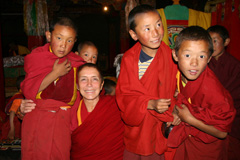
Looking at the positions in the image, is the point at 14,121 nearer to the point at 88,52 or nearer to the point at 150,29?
the point at 88,52

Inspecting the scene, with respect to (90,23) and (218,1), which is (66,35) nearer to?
(218,1)

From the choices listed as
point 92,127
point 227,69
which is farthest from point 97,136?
point 227,69

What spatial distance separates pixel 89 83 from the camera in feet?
5.26

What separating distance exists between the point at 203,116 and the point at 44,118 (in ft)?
3.93

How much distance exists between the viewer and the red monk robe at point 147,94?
1.32 meters

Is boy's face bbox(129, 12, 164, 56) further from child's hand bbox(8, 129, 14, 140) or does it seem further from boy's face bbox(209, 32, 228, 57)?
child's hand bbox(8, 129, 14, 140)

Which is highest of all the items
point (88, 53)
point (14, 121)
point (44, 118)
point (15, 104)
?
point (88, 53)

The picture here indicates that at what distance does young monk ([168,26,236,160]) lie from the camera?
119 centimetres

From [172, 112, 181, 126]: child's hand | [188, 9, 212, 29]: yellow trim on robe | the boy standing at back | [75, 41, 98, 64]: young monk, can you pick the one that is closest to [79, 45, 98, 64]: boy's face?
[75, 41, 98, 64]: young monk

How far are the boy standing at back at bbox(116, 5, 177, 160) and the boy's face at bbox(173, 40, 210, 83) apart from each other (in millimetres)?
153

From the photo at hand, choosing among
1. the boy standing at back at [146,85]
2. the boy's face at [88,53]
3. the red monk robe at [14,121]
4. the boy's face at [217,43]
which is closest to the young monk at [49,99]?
the boy standing at back at [146,85]

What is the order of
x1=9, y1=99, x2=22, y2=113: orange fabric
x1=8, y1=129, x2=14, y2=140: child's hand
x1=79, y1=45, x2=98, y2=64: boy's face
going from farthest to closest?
x1=8, y1=129, x2=14, y2=140: child's hand
x1=9, y1=99, x2=22, y2=113: orange fabric
x1=79, y1=45, x2=98, y2=64: boy's face

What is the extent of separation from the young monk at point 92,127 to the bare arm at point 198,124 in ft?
2.17

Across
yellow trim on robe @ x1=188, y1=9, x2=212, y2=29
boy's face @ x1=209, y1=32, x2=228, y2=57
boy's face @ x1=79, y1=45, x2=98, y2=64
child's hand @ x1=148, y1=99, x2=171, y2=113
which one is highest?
yellow trim on robe @ x1=188, y1=9, x2=212, y2=29
